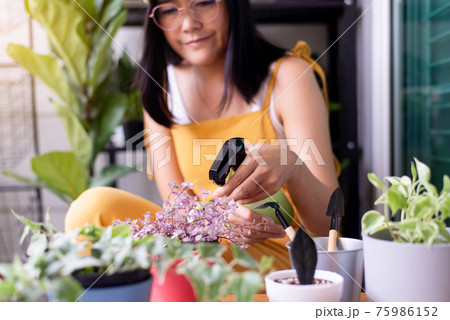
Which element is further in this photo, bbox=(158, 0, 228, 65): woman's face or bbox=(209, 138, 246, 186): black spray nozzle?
bbox=(158, 0, 228, 65): woman's face

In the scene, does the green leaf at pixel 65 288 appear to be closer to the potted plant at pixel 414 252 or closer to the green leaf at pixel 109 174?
the potted plant at pixel 414 252

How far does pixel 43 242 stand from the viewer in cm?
34

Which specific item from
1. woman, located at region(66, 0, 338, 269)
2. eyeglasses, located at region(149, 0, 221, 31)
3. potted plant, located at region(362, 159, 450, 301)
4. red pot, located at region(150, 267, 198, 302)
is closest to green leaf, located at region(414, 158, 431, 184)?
potted plant, located at region(362, 159, 450, 301)

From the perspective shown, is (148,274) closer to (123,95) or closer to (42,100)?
(123,95)

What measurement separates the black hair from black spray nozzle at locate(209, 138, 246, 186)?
1.26ft

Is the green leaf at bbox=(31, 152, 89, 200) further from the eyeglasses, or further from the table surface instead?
the table surface

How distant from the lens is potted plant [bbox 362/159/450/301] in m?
0.33

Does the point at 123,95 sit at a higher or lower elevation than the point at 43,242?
higher

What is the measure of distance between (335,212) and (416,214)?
0.09 m

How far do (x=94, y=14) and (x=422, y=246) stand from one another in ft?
4.01

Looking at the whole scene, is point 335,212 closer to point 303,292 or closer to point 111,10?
point 303,292

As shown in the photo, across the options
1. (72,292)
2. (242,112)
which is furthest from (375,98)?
(72,292)

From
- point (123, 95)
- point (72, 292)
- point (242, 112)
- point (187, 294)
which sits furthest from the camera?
point (123, 95)

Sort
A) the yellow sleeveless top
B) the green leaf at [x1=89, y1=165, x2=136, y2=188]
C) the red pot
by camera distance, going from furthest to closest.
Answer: the green leaf at [x1=89, y1=165, x2=136, y2=188], the yellow sleeveless top, the red pot
